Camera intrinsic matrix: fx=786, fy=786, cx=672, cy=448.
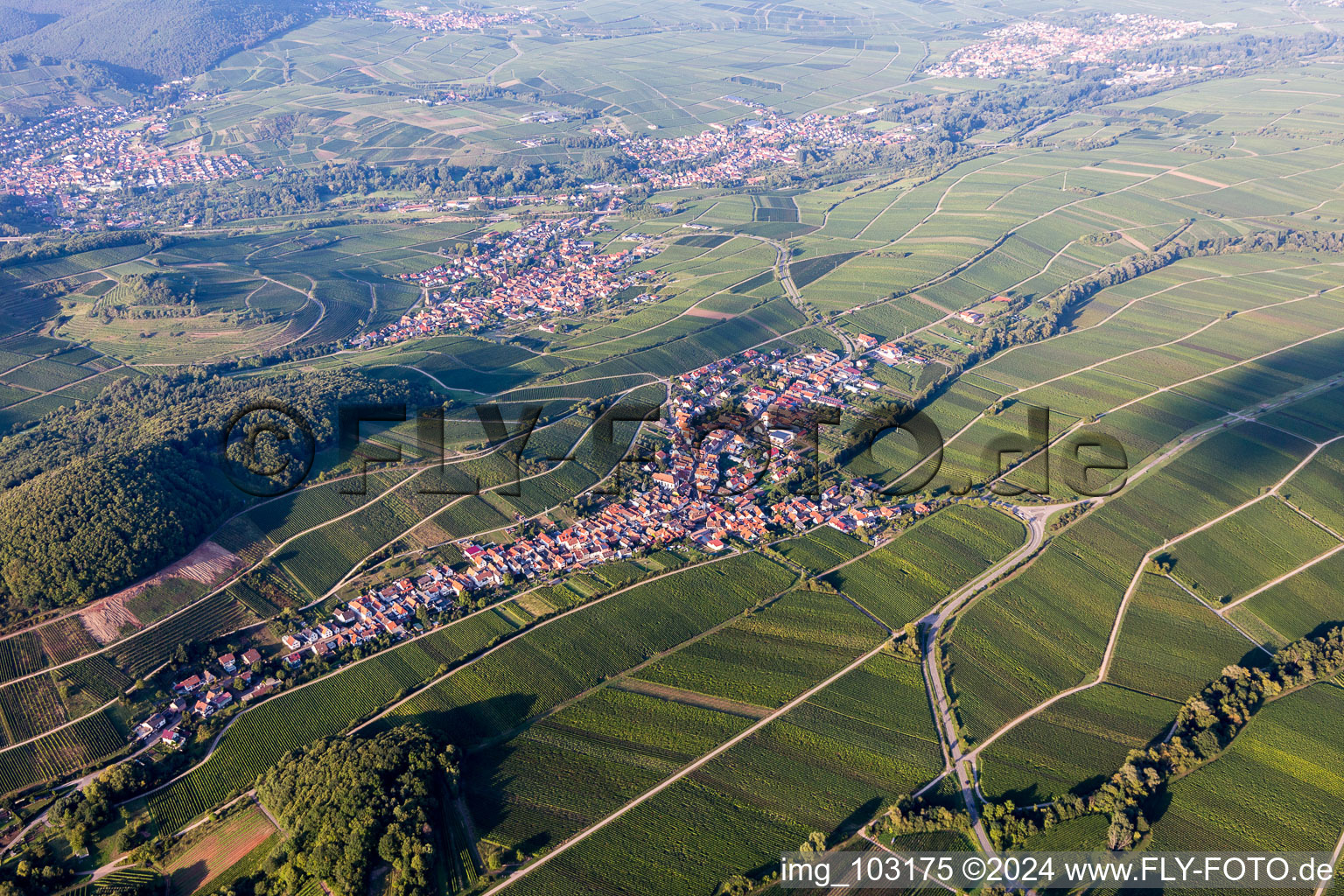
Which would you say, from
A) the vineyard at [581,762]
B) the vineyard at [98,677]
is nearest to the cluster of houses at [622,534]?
the vineyard at [581,762]

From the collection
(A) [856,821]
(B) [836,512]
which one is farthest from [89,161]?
(A) [856,821]

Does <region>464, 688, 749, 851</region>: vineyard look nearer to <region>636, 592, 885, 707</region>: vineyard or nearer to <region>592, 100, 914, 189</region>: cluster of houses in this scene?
<region>636, 592, 885, 707</region>: vineyard

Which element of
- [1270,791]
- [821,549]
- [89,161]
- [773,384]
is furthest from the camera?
[89,161]

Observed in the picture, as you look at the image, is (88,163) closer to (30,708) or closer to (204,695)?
(30,708)

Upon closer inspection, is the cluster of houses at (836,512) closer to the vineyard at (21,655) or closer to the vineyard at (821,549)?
the vineyard at (821,549)

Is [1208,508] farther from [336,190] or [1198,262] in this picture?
[336,190]

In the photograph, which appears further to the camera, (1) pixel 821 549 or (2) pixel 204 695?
(1) pixel 821 549

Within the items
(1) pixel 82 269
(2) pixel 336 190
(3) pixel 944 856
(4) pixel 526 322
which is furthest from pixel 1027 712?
(2) pixel 336 190
